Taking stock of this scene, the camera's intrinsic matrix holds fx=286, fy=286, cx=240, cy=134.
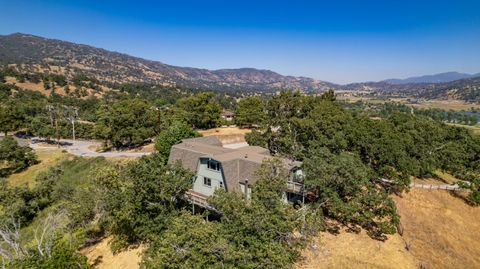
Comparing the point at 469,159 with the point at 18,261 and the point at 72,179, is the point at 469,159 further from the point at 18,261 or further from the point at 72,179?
the point at 72,179

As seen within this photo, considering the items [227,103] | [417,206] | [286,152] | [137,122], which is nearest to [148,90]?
[227,103]

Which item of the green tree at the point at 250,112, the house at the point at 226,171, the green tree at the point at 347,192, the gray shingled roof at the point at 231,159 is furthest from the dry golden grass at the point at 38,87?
the green tree at the point at 347,192

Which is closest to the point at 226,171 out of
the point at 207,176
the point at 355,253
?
the point at 207,176

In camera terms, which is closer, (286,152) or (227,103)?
(286,152)

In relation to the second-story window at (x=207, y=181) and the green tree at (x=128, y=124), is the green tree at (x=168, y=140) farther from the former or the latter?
the green tree at (x=128, y=124)

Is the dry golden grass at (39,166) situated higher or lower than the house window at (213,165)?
lower

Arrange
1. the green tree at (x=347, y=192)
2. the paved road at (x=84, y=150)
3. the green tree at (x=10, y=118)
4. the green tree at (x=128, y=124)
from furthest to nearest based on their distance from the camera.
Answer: the green tree at (x=10, y=118) < the green tree at (x=128, y=124) < the paved road at (x=84, y=150) < the green tree at (x=347, y=192)
